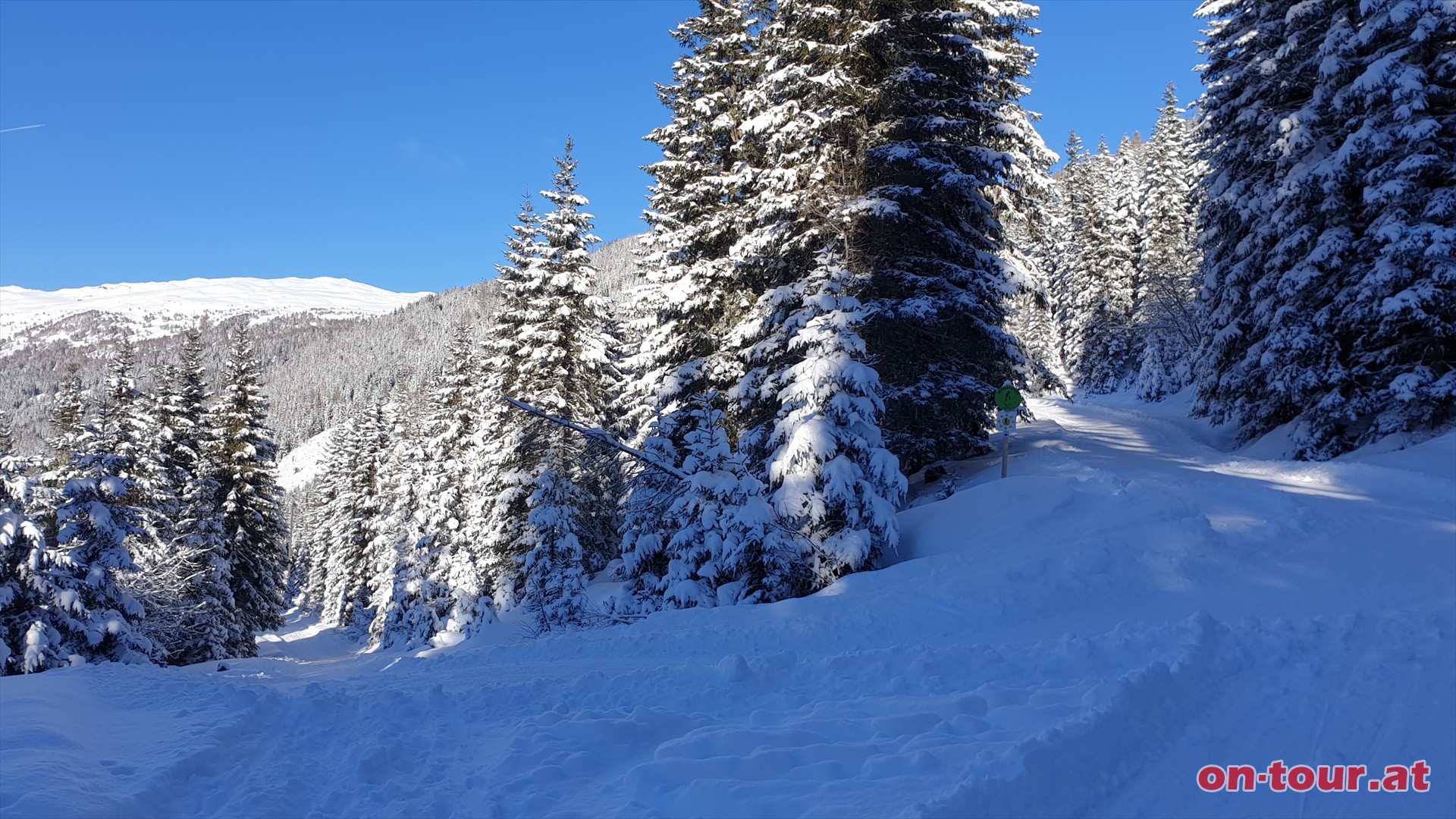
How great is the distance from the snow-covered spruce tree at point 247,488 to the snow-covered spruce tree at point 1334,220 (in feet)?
103

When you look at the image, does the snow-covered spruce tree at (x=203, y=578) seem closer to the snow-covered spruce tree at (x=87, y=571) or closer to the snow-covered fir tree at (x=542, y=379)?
the snow-covered spruce tree at (x=87, y=571)

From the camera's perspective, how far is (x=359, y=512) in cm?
3900

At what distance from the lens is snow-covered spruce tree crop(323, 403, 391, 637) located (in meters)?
37.5

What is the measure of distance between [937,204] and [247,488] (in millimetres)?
26043

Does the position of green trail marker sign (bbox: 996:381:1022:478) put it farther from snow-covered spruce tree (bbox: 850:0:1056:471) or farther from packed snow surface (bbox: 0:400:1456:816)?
packed snow surface (bbox: 0:400:1456:816)

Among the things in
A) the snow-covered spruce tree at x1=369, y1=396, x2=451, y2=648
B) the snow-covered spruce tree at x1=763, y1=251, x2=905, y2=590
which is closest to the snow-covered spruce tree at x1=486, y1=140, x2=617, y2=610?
the snow-covered spruce tree at x1=369, y1=396, x2=451, y2=648

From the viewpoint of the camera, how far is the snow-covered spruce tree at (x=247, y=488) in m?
26.0

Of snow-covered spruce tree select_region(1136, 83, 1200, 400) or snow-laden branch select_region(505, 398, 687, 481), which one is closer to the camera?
snow-laden branch select_region(505, 398, 687, 481)

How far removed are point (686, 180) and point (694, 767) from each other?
15741mm

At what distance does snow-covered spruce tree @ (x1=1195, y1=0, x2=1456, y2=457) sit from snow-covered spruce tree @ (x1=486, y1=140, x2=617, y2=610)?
17167 millimetres

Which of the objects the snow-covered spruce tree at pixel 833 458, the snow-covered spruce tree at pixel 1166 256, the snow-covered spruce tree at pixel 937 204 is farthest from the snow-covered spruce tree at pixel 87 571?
the snow-covered spruce tree at pixel 1166 256

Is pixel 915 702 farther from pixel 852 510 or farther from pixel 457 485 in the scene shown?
pixel 457 485

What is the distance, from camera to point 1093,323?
146 ft

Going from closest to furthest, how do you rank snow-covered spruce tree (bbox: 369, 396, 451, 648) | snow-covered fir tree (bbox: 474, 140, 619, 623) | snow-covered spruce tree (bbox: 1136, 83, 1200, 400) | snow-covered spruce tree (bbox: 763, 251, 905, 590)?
1. snow-covered spruce tree (bbox: 763, 251, 905, 590)
2. snow-covered fir tree (bbox: 474, 140, 619, 623)
3. snow-covered spruce tree (bbox: 369, 396, 451, 648)
4. snow-covered spruce tree (bbox: 1136, 83, 1200, 400)
